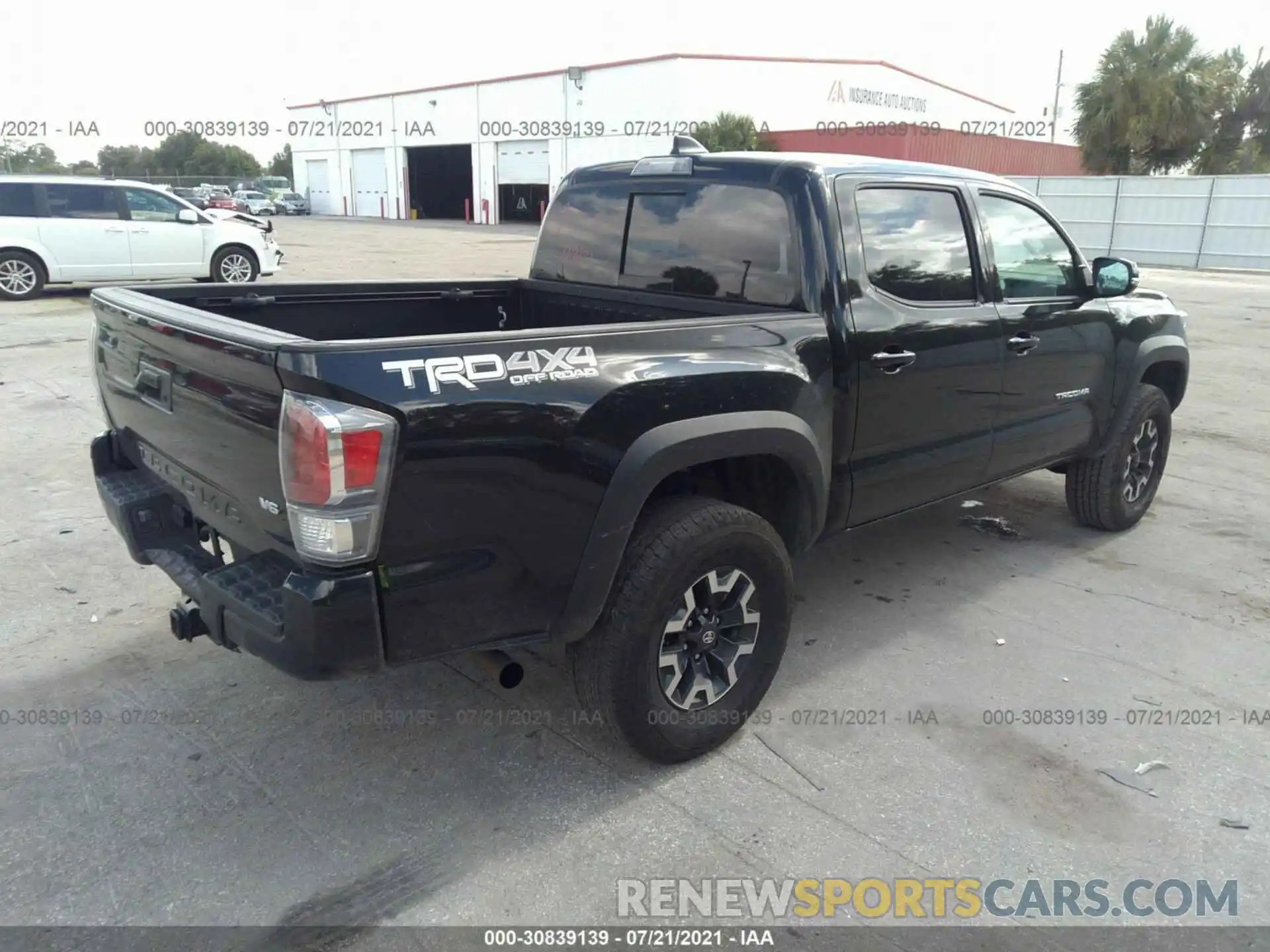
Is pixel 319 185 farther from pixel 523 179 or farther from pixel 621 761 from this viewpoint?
pixel 621 761

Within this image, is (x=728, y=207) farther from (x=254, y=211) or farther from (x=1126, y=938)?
(x=254, y=211)

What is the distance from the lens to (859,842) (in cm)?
279

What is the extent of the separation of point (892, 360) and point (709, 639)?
1.28 meters

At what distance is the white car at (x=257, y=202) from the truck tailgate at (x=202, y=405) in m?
45.6

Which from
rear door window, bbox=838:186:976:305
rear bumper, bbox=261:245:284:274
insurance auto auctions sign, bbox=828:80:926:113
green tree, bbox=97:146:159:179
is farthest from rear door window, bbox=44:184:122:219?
green tree, bbox=97:146:159:179

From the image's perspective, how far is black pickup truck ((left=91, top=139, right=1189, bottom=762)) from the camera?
237 centimetres

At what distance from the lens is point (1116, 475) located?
16.6ft

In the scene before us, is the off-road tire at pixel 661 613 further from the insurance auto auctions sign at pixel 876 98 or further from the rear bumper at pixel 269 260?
the insurance auto auctions sign at pixel 876 98

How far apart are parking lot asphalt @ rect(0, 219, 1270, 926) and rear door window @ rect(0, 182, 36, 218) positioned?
431 inches

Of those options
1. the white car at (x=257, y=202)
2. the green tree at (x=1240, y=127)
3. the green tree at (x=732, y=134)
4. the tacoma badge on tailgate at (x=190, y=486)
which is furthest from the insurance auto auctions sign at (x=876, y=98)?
the tacoma badge on tailgate at (x=190, y=486)

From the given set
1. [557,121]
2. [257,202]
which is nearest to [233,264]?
[557,121]

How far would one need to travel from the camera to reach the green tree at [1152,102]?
97.7 ft

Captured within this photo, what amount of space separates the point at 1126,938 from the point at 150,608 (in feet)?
12.6

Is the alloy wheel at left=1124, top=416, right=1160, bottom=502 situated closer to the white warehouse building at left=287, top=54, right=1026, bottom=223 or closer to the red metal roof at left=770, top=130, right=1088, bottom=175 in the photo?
the red metal roof at left=770, top=130, right=1088, bottom=175
